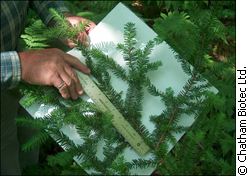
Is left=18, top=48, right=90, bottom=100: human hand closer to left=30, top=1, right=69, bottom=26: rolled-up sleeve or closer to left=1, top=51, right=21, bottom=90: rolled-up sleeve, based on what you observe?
left=1, top=51, right=21, bottom=90: rolled-up sleeve

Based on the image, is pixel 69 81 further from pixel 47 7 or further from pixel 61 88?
pixel 47 7

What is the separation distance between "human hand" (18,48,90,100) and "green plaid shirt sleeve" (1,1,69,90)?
1.9 inches

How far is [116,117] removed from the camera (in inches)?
52.4

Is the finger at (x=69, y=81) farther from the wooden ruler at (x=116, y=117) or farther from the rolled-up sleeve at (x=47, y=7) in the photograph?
the rolled-up sleeve at (x=47, y=7)

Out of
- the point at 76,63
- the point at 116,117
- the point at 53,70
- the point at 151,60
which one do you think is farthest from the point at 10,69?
the point at 151,60

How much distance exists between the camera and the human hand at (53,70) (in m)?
1.30

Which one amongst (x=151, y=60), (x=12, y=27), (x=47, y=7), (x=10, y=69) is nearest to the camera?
(x=10, y=69)

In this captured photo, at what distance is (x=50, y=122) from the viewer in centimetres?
123

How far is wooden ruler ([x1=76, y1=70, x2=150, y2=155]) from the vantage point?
131cm

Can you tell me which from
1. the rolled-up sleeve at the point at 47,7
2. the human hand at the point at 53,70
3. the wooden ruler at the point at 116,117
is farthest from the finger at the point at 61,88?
the rolled-up sleeve at the point at 47,7

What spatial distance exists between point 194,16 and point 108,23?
1.58ft

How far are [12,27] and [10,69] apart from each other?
37cm

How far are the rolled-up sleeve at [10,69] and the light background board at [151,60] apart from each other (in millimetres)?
169

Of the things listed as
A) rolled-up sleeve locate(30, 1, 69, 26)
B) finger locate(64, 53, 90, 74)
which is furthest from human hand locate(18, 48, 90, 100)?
rolled-up sleeve locate(30, 1, 69, 26)
